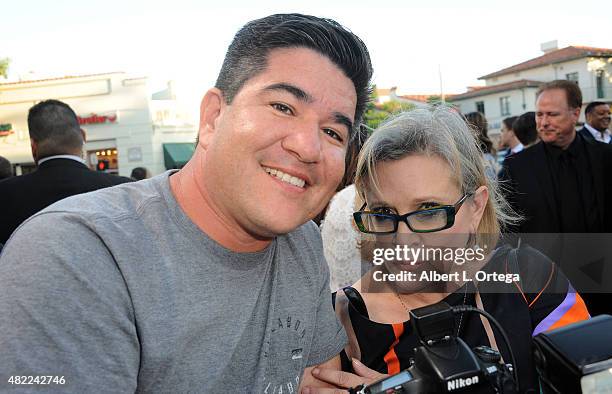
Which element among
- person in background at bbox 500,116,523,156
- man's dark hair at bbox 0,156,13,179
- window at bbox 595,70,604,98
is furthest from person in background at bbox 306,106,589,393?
window at bbox 595,70,604,98

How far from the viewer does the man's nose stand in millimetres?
1449

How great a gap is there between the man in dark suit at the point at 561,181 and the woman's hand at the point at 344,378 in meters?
3.38

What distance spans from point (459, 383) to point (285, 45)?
1.02 meters

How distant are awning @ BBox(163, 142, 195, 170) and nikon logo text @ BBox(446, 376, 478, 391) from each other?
22.2m

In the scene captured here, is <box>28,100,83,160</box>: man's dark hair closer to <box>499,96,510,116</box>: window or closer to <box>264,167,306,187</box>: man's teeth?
<box>264,167,306,187</box>: man's teeth

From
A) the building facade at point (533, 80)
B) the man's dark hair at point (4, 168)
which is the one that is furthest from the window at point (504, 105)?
the man's dark hair at point (4, 168)

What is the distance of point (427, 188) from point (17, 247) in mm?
1239

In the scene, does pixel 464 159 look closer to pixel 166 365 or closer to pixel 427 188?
pixel 427 188

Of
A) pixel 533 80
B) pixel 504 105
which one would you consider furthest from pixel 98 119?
pixel 533 80

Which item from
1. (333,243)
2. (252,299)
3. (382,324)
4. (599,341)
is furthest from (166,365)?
(333,243)

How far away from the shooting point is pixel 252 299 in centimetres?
148

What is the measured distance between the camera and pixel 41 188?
12.4 feet

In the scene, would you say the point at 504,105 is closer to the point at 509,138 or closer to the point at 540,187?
the point at 509,138

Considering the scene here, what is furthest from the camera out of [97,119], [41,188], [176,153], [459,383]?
[97,119]
